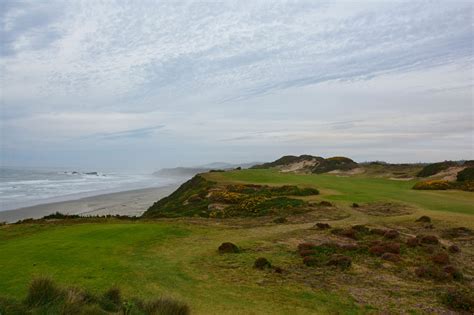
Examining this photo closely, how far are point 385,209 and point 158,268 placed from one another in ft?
59.7

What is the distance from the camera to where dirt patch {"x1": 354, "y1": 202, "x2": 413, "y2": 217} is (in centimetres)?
2373

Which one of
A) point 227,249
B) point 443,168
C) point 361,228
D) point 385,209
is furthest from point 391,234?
point 443,168

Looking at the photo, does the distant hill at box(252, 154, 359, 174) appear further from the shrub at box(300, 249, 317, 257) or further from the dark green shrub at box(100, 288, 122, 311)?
the dark green shrub at box(100, 288, 122, 311)

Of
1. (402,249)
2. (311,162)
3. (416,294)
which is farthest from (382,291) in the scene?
(311,162)

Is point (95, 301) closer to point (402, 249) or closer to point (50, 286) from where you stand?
point (50, 286)

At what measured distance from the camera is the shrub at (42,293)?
22.8ft

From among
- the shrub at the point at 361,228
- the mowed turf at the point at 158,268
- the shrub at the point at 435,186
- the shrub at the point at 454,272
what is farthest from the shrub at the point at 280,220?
the shrub at the point at 435,186

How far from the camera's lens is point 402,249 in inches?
590

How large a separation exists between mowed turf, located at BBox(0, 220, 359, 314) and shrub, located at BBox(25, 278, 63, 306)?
2184 millimetres

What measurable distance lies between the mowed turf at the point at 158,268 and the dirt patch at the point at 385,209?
933 centimetres

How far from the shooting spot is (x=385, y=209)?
25188 millimetres

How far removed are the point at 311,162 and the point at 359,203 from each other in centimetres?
4763

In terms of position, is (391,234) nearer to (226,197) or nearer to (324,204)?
(324,204)

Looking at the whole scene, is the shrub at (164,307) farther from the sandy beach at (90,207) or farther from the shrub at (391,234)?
the sandy beach at (90,207)
